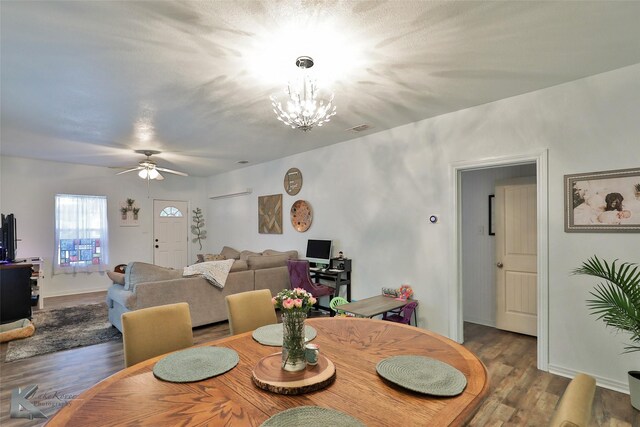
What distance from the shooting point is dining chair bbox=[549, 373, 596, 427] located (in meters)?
0.78

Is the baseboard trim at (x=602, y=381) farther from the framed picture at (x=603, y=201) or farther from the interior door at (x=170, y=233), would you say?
the interior door at (x=170, y=233)

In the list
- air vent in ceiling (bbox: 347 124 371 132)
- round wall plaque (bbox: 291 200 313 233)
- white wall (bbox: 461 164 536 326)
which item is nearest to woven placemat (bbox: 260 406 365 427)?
air vent in ceiling (bbox: 347 124 371 132)

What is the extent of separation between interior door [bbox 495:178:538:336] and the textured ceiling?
1.51 meters

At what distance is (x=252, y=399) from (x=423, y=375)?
2.32 ft

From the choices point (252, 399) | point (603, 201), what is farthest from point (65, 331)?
point (603, 201)

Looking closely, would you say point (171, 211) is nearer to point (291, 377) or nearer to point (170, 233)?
point (170, 233)

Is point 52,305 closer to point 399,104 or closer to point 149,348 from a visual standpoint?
point 149,348

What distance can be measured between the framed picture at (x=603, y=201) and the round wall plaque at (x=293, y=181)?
3.79 m

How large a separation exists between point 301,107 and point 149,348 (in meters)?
1.84

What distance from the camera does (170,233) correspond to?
7.75m

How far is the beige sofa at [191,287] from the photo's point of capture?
3726 mm

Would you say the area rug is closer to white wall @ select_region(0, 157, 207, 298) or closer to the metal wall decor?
white wall @ select_region(0, 157, 207, 298)

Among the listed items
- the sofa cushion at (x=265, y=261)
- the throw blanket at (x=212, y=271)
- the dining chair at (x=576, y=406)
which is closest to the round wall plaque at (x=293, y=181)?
the sofa cushion at (x=265, y=261)

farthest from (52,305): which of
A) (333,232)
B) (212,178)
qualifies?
(333,232)
